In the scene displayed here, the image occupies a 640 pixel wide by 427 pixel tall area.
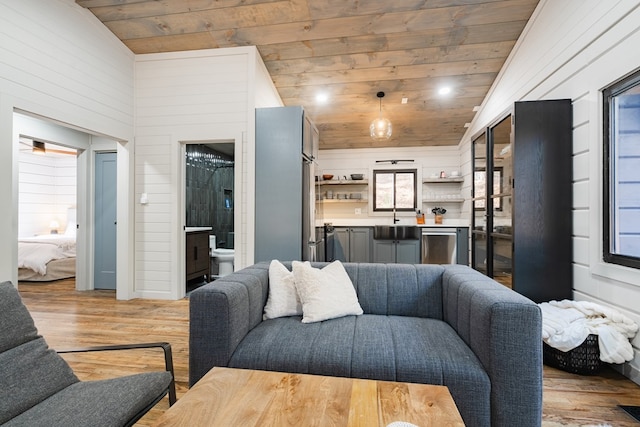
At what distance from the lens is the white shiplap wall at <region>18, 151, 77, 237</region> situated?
657 cm

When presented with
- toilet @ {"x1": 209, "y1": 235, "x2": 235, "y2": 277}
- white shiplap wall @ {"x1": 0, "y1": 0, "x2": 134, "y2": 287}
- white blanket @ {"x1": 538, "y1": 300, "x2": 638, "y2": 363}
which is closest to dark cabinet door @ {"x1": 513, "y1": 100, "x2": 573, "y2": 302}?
white blanket @ {"x1": 538, "y1": 300, "x2": 638, "y2": 363}

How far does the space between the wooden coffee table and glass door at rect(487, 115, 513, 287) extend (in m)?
Answer: 2.22

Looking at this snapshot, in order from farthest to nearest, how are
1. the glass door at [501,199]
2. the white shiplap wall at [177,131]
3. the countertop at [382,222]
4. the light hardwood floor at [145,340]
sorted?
the countertop at [382,222]
the white shiplap wall at [177,131]
the glass door at [501,199]
the light hardwood floor at [145,340]

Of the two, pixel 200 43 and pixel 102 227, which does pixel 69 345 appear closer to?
pixel 102 227

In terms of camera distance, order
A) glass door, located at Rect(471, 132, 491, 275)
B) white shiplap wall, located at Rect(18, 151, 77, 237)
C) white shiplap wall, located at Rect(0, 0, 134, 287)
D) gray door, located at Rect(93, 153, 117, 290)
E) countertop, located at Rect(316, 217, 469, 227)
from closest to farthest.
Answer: white shiplap wall, located at Rect(0, 0, 134, 287)
glass door, located at Rect(471, 132, 491, 275)
gray door, located at Rect(93, 153, 117, 290)
countertop, located at Rect(316, 217, 469, 227)
white shiplap wall, located at Rect(18, 151, 77, 237)

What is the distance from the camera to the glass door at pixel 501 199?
2832 millimetres

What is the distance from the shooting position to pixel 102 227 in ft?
14.6

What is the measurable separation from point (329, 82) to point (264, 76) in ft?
2.85

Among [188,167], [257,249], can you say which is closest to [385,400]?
[257,249]

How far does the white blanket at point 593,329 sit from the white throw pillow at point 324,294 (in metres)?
1.42

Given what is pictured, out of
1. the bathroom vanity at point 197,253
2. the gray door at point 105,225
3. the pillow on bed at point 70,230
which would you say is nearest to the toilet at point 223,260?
the bathroom vanity at point 197,253

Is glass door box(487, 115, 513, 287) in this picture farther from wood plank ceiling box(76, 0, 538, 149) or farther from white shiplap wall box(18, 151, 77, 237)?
white shiplap wall box(18, 151, 77, 237)

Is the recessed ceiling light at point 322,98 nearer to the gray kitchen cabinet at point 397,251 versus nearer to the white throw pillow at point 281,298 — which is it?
the gray kitchen cabinet at point 397,251

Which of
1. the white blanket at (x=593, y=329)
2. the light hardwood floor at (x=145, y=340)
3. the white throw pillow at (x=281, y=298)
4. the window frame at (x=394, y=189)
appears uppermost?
the window frame at (x=394, y=189)
